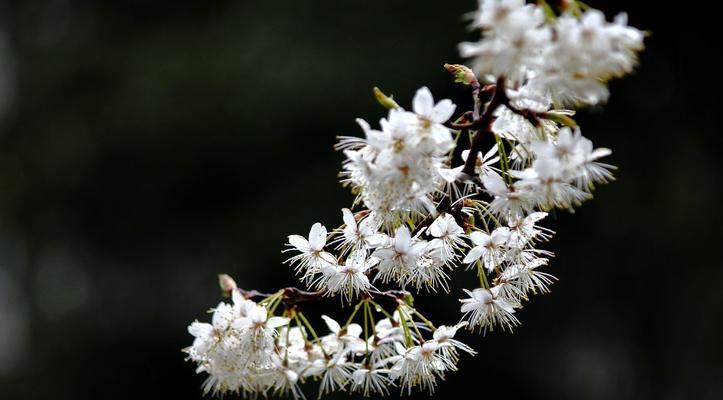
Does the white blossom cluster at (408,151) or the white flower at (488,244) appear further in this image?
the white flower at (488,244)

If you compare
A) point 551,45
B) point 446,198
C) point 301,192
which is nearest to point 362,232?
point 446,198

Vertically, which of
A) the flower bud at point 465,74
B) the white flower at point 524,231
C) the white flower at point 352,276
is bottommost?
the white flower at point 524,231

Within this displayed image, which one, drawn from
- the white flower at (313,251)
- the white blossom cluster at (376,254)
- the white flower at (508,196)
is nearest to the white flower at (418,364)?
the white blossom cluster at (376,254)

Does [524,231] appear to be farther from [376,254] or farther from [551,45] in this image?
[551,45]

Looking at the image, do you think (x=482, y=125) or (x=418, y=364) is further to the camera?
(x=418, y=364)

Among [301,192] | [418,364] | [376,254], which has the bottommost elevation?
[418,364]

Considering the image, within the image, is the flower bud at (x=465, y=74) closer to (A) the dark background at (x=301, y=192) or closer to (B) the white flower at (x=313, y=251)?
(B) the white flower at (x=313, y=251)
